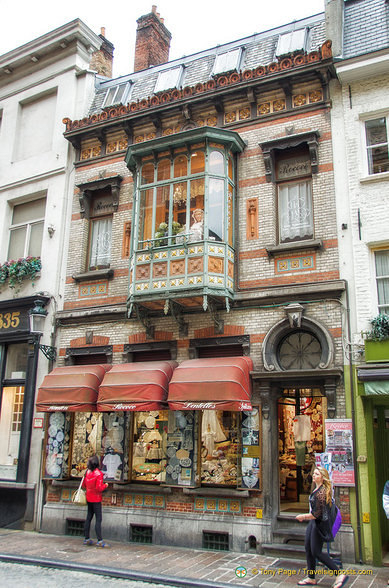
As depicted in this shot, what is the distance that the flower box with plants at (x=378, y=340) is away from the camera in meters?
9.79

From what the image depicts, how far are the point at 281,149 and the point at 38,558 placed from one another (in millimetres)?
9886

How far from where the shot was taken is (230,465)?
36.1 feet

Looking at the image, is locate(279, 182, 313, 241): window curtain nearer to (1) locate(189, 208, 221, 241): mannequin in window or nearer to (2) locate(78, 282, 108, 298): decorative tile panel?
(1) locate(189, 208, 221, 241): mannequin in window

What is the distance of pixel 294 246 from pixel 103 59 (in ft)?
39.8

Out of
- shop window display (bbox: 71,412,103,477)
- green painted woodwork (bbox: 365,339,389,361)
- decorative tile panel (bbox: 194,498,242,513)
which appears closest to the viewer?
green painted woodwork (bbox: 365,339,389,361)

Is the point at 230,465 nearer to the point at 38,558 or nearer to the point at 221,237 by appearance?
the point at 38,558

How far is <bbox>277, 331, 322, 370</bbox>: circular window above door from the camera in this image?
10867 millimetres

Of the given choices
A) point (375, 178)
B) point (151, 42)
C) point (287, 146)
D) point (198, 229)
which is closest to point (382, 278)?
point (375, 178)

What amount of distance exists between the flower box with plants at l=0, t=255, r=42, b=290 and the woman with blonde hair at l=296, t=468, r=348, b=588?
32.2 feet

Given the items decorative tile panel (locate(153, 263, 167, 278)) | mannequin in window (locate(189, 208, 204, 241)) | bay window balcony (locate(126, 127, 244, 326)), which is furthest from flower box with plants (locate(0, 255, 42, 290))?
mannequin in window (locate(189, 208, 204, 241))

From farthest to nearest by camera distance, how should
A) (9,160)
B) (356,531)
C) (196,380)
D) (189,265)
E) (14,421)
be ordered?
(9,160) < (14,421) < (189,265) < (196,380) < (356,531)

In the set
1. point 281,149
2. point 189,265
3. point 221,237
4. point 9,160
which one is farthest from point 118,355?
point 9,160

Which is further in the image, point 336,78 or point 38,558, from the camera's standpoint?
point 336,78

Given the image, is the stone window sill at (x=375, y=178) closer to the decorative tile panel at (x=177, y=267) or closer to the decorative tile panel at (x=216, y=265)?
the decorative tile panel at (x=216, y=265)
